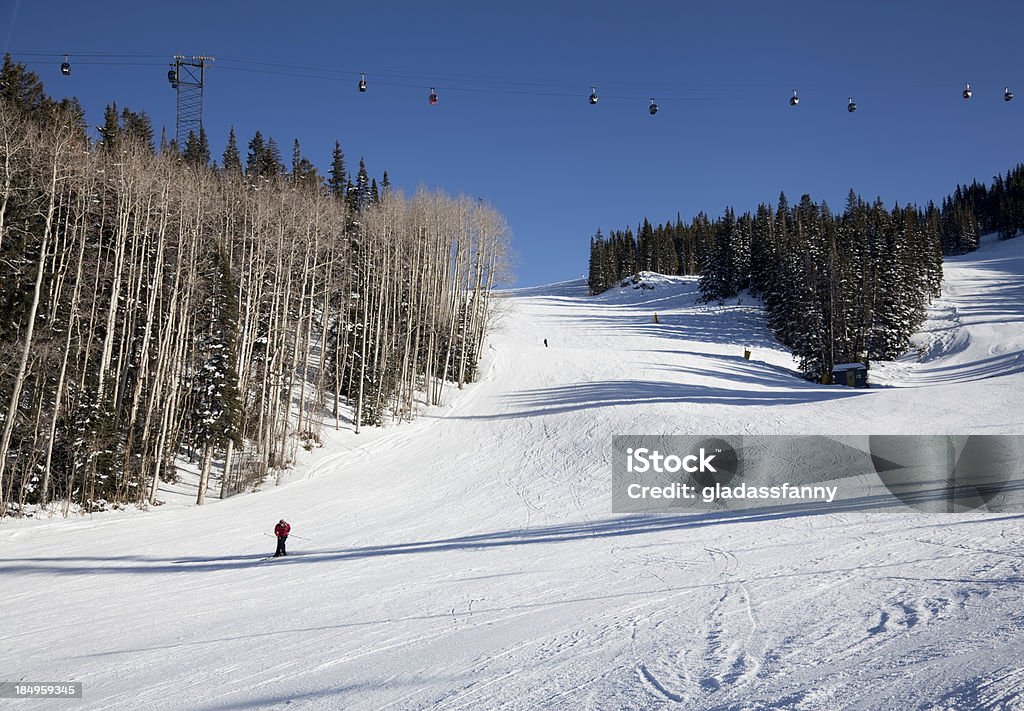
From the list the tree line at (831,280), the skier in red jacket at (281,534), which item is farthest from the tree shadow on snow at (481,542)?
the tree line at (831,280)

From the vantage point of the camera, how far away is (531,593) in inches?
366

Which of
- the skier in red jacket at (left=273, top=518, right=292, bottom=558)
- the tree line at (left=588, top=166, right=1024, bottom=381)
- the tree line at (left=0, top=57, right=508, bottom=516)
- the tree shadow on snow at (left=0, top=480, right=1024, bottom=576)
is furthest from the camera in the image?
the tree line at (left=588, top=166, right=1024, bottom=381)

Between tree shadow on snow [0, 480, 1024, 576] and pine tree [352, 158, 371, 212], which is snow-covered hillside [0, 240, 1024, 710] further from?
pine tree [352, 158, 371, 212]

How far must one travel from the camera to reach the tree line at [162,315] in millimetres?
17812

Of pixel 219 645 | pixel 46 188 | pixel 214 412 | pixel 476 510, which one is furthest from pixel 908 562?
pixel 46 188

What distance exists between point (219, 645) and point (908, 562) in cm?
981

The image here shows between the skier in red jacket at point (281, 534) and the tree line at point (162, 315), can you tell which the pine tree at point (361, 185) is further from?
the skier in red jacket at point (281, 534)

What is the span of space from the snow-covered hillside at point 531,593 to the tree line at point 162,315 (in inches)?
98.6

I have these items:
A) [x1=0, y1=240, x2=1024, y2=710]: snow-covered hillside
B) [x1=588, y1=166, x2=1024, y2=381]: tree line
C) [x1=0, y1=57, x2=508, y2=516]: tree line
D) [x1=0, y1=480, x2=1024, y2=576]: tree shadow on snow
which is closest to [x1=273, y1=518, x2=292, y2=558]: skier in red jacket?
[x1=0, y1=480, x2=1024, y2=576]: tree shadow on snow

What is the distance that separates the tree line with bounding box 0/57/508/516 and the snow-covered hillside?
2.51 m

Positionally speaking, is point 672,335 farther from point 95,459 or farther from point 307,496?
point 95,459

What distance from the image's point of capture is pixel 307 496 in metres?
20.5

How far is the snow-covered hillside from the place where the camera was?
554 centimetres

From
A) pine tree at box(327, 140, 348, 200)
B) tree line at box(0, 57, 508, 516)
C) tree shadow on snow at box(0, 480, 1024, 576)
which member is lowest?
tree shadow on snow at box(0, 480, 1024, 576)
